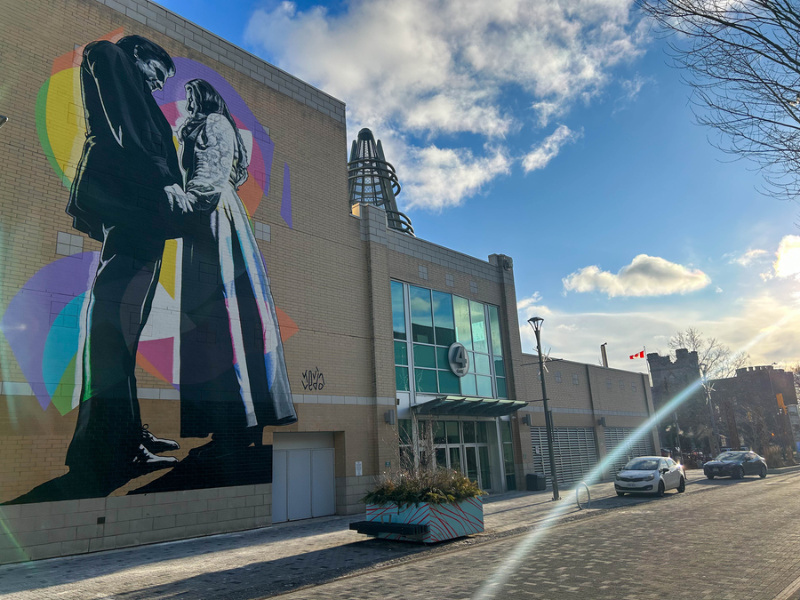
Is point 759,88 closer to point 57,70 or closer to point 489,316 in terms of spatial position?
point 57,70

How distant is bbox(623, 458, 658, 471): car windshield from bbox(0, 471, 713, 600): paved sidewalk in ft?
25.7

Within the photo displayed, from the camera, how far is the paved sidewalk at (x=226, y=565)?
894cm

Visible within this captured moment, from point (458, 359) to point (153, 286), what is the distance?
13561mm

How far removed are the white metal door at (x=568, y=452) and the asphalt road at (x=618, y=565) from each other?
520 inches

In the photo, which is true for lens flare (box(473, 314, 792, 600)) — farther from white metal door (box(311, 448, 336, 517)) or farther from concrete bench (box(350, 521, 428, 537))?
white metal door (box(311, 448, 336, 517))

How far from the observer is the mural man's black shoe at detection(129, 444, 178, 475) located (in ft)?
45.5

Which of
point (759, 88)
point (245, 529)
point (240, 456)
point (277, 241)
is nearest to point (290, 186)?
point (277, 241)

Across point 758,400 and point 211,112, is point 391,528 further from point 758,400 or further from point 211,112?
point 758,400

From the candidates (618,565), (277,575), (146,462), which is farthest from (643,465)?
(146,462)

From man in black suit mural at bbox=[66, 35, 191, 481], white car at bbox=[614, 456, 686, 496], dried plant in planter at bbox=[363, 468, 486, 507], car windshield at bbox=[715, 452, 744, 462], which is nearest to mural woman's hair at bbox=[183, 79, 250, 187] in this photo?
man in black suit mural at bbox=[66, 35, 191, 481]

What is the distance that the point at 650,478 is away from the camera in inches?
850

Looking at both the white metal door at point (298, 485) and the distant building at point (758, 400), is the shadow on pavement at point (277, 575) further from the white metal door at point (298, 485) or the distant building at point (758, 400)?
the distant building at point (758, 400)

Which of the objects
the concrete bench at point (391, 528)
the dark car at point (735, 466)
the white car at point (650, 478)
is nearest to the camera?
the concrete bench at point (391, 528)

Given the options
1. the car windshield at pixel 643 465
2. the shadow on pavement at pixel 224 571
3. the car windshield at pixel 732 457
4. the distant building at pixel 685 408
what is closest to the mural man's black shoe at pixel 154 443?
the shadow on pavement at pixel 224 571
